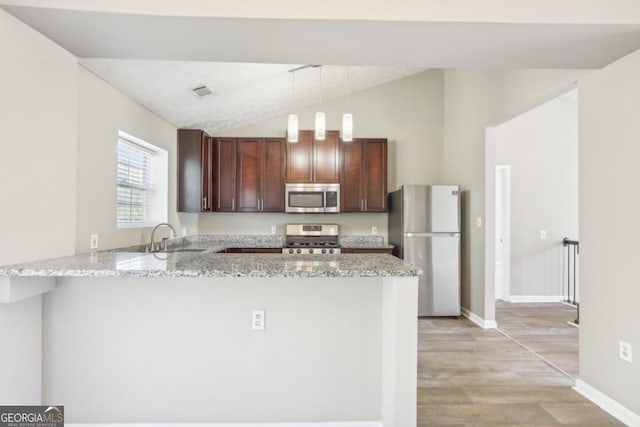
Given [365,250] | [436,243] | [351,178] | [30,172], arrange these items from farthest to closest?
[351,178] → [365,250] → [436,243] → [30,172]

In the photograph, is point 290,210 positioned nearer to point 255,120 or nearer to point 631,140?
point 255,120

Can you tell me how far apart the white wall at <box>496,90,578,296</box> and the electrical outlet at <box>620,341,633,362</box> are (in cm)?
317

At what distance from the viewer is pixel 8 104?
1.73 m

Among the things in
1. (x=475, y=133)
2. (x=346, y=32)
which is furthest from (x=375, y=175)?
(x=346, y=32)

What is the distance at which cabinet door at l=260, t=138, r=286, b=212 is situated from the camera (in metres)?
4.75

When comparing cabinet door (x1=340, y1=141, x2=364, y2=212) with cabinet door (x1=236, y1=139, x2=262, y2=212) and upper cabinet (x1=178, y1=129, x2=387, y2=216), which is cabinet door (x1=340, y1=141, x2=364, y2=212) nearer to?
upper cabinet (x1=178, y1=129, x2=387, y2=216)

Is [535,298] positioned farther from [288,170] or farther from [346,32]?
[346,32]

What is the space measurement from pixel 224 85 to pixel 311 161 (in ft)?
5.14

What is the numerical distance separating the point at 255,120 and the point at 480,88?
2850 millimetres

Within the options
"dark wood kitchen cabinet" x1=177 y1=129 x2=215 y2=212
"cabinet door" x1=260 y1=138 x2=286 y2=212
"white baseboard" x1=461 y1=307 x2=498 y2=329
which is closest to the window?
"dark wood kitchen cabinet" x1=177 y1=129 x2=215 y2=212

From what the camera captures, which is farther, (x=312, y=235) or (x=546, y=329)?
(x=312, y=235)

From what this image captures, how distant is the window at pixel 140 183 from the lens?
3283 mm

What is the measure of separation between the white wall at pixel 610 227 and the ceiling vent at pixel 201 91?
3096 millimetres

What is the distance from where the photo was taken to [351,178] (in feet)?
15.7
